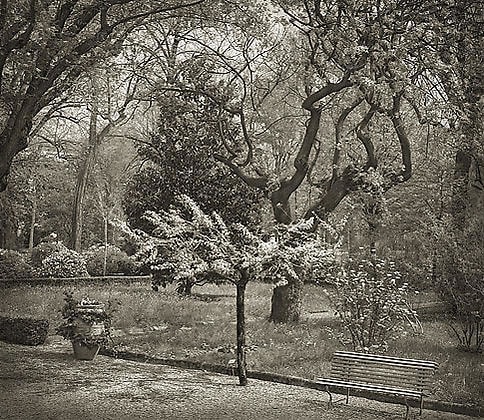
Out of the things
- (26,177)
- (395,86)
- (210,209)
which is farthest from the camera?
(26,177)

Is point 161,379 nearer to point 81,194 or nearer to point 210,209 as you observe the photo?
point 210,209

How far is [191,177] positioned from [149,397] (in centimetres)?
928

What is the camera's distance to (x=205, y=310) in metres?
15.8

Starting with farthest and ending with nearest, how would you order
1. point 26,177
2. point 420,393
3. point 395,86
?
point 26,177
point 395,86
point 420,393

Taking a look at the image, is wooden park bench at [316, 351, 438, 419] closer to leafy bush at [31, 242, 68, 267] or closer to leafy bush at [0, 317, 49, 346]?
leafy bush at [0, 317, 49, 346]

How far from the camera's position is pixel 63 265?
21.2 m

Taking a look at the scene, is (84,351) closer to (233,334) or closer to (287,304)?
(233,334)

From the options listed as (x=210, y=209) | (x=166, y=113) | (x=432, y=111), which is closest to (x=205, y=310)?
(x=210, y=209)

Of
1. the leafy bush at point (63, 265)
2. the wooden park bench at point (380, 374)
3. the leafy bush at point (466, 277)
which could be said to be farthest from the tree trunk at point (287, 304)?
the leafy bush at point (63, 265)

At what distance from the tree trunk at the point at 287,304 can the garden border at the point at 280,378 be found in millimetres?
3326

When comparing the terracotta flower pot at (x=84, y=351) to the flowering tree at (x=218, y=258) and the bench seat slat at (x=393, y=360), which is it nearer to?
the flowering tree at (x=218, y=258)

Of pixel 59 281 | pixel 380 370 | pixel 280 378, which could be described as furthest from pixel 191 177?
pixel 380 370

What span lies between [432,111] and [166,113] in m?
8.36

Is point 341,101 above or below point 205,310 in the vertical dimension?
above
